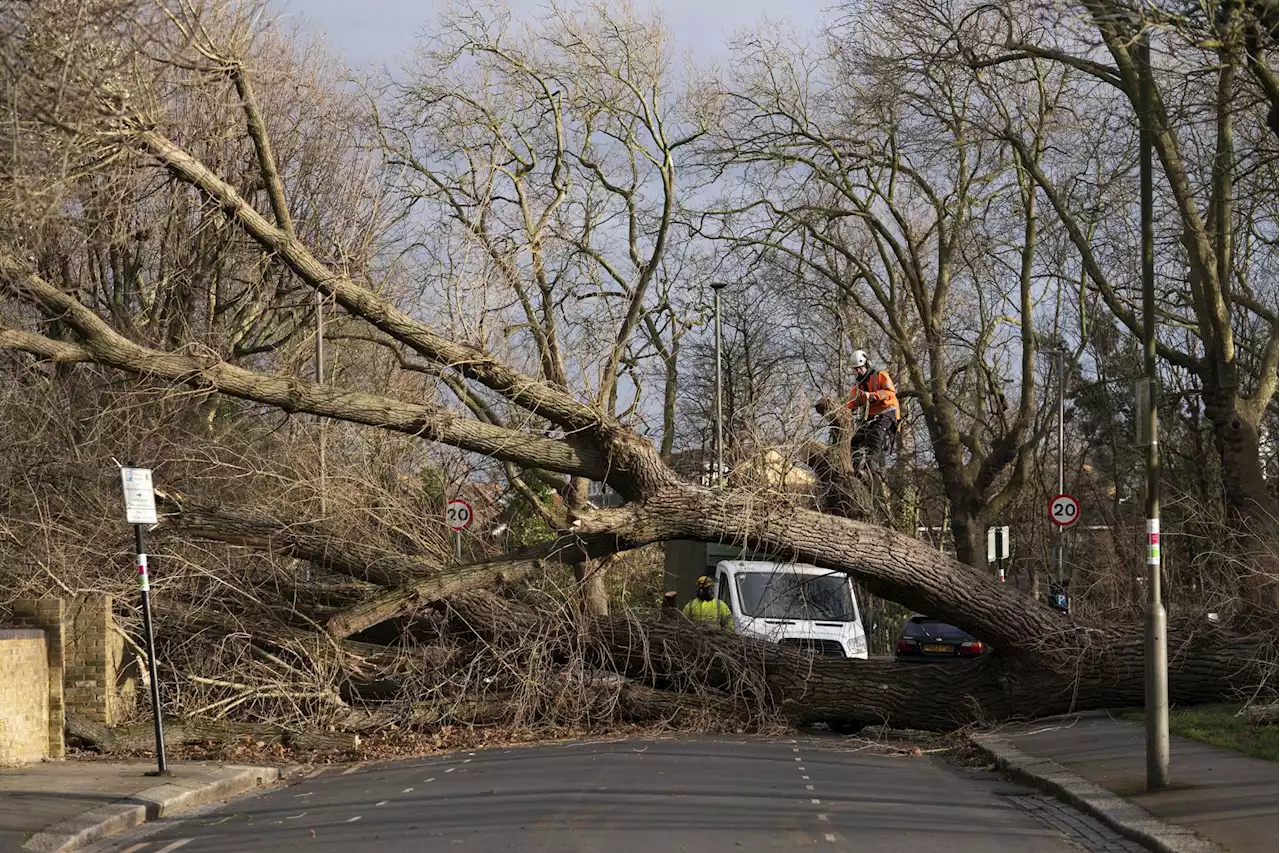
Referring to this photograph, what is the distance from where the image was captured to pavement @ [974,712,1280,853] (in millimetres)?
9031

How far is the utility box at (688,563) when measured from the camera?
2534cm

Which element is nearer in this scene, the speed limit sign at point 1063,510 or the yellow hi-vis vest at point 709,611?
the yellow hi-vis vest at point 709,611

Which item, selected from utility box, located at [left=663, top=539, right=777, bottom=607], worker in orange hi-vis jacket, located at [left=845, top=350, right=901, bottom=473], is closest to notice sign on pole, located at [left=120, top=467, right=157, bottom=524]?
worker in orange hi-vis jacket, located at [left=845, top=350, right=901, bottom=473]

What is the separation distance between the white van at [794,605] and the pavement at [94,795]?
265 inches

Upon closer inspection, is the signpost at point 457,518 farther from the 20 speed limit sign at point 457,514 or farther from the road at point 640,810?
the road at point 640,810

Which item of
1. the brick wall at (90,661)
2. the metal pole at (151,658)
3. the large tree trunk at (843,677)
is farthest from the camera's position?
the large tree trunk at (843,677)

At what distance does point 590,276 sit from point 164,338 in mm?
10834

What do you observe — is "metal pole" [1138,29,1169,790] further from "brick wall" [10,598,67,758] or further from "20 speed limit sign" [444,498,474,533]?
"brick wall" [10,598,67,758]

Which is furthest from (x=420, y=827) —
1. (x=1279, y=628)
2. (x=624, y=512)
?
(x=1279, y=628)

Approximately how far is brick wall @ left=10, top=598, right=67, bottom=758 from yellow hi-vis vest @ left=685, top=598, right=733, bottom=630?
7.62 meters

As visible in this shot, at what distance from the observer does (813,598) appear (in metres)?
20.3

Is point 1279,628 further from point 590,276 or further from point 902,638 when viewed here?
point 590,276

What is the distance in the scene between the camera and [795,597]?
19.2 metres

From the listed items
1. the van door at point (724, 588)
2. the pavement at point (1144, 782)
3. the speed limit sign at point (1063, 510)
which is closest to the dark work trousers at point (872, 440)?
the pavement at point (1144, 782)
